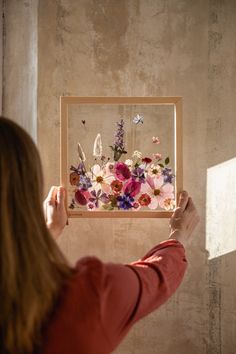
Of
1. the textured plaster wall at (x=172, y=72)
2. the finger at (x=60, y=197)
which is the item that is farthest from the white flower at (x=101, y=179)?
the textured plaster wall at (x=172, y=72)

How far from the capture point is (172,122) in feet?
5.36

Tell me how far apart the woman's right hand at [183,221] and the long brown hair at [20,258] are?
0.59 metres

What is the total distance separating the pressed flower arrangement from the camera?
155 centimetres

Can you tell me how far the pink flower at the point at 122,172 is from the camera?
1559mm

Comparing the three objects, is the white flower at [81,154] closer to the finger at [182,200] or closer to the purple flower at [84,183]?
the purple flower at [84,183]

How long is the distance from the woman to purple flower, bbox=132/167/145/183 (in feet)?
2.72

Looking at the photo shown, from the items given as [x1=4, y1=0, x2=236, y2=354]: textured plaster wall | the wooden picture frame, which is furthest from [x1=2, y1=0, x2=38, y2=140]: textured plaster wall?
the wooden picture frame

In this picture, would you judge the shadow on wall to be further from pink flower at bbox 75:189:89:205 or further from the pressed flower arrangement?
pink flower at bbox 75:189:89:205

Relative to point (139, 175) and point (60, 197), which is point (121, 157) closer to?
point (139, 175)

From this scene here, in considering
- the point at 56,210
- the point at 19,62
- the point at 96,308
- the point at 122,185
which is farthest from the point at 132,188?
the point at 96,308

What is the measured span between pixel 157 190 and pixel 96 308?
2.92ft

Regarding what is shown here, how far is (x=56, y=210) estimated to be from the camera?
151cm

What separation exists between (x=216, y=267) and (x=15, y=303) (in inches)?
51.2

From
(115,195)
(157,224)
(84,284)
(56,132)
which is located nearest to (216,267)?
(157,224)
